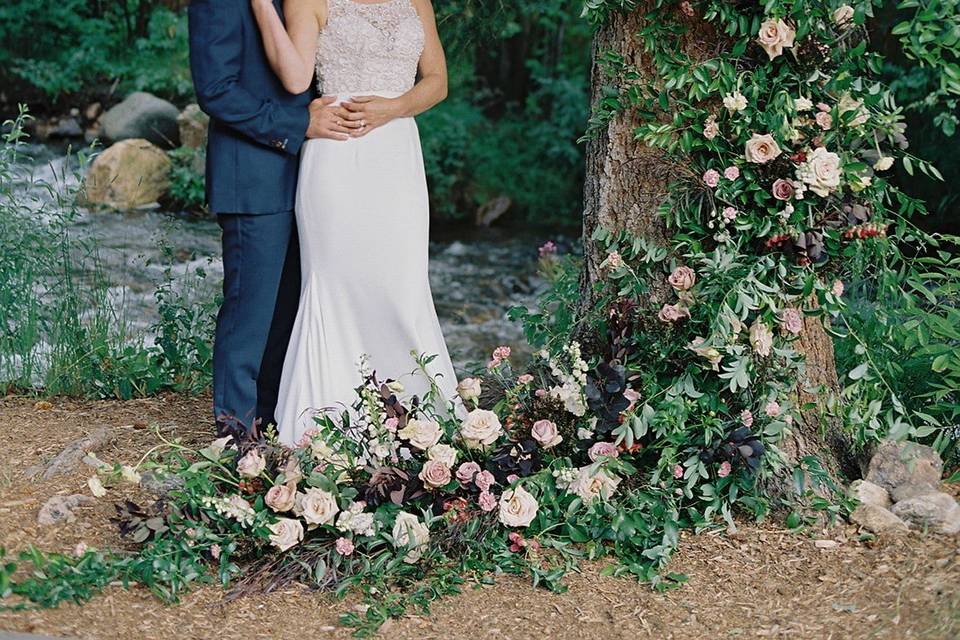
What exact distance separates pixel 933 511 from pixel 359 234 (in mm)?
2173

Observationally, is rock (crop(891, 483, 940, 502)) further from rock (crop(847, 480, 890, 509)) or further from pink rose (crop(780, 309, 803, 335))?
pink rose (crop(780, 309, 803, 335))

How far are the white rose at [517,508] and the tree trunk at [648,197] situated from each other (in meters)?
0.85

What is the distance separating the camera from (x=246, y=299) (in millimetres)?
4047

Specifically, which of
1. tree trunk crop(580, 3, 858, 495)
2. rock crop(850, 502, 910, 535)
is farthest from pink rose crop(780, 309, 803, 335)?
rock crop(850, 502, 910, 535)

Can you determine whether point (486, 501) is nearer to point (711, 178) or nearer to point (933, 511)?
point (711, 178)

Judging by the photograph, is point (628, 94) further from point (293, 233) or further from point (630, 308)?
point (293, 233)

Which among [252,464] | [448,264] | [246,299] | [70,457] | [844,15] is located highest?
[844,15]

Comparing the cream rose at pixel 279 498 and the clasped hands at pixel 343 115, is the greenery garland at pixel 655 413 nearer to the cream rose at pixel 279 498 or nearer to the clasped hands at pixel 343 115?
the cream rose at pixel 279 498

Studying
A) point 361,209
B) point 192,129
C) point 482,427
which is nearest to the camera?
point 482,427

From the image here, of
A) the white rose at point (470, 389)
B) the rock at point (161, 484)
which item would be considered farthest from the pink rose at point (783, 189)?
the rock at point (161, 484)

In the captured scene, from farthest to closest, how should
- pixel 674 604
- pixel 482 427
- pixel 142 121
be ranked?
pixel 142 121 < pixel 482 427 < pixel 674 604

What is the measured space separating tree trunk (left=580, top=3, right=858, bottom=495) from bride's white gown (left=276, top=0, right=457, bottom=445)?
0.73 metres

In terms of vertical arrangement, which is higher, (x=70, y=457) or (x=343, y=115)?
(x=343, y=115)

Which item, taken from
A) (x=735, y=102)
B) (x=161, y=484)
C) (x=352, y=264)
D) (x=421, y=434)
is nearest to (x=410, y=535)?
(x=421, y=434)
